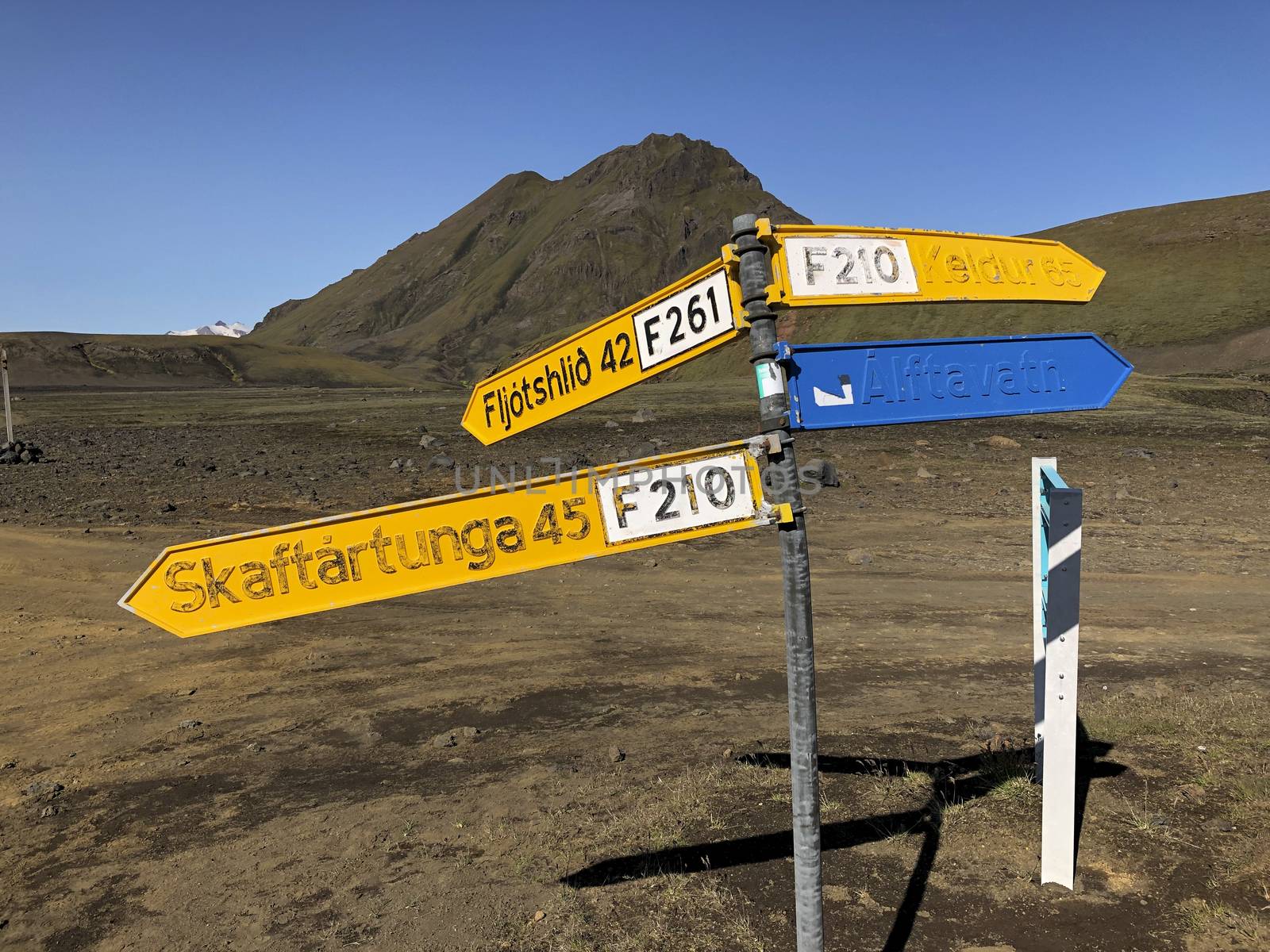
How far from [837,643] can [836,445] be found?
19081 mm

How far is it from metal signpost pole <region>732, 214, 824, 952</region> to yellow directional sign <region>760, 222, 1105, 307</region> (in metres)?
0.11

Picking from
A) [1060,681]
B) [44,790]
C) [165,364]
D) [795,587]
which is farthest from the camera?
[165,364]

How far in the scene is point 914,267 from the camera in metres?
2.79

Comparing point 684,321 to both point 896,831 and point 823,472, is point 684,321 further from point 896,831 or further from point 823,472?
point 823,472

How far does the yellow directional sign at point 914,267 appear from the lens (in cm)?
262

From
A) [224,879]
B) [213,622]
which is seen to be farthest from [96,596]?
[213,622]

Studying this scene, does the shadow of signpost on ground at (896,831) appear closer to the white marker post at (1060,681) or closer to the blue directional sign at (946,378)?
the white marker post at (1060,681)

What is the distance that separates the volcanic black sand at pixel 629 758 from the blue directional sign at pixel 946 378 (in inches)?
88.1

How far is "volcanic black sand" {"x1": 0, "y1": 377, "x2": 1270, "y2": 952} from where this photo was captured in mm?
3836

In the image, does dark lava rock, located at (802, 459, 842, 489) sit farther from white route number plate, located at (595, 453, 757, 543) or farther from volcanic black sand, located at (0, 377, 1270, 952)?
white route number plate, located at (595, 453, 757, 543)

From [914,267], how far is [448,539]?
5.70 ft

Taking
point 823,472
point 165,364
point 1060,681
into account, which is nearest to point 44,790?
point 1060,681

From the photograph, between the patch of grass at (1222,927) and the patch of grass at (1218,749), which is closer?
the patch of grass at (1222,927)

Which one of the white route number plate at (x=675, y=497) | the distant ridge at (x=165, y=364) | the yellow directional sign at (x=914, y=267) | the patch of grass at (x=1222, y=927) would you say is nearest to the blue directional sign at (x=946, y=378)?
the yellow directional sign at (x=914, y=267)
